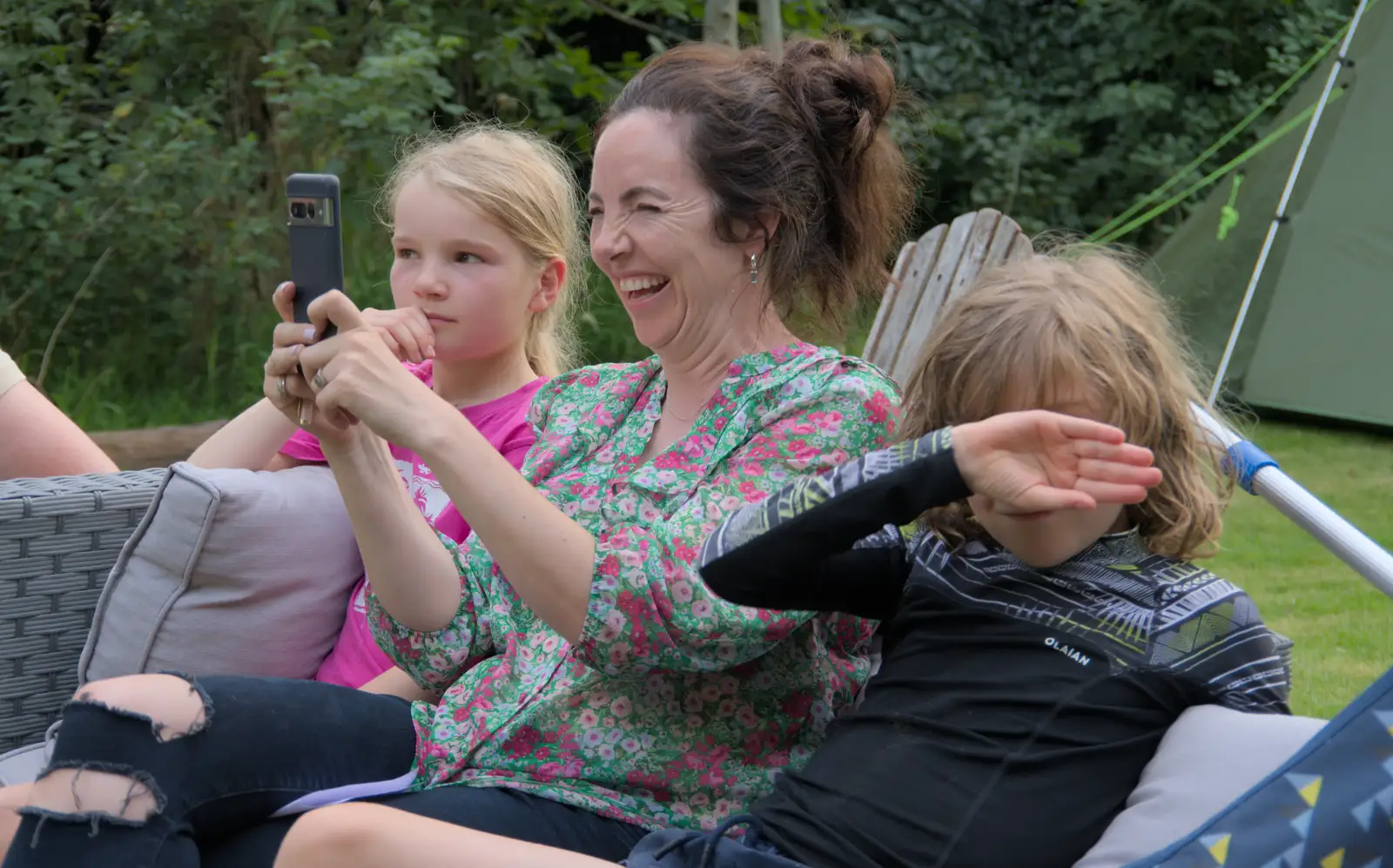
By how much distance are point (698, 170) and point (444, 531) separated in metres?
0.66

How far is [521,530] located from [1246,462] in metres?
0.80

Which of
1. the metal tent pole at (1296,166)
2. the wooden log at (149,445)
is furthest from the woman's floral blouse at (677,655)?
the metal tent pole at (1296,166)

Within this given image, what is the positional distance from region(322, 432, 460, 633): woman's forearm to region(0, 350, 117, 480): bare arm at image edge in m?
0.73

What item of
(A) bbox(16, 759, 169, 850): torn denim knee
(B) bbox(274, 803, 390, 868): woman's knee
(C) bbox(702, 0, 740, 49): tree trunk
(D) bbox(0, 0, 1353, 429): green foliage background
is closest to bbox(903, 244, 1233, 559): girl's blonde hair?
(B) bbox(274, 803, 390, 868): woman's knee

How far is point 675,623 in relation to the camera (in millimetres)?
1592

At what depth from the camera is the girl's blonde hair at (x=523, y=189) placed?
224 centimetres

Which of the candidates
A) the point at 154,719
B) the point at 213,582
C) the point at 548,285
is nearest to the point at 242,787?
Result: the point at 154,719

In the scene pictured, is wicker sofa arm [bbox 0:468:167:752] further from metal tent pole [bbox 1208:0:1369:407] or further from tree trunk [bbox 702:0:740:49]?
metal tent pole [bbox 1208:0:1369:407]

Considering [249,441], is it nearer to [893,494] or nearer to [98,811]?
[98,811]

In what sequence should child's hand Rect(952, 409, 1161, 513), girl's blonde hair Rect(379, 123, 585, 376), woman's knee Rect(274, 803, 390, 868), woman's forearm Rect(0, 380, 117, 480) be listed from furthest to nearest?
woman's forearm Rect(0, 380, 117, 480) < girl's blonde hair Rect(379, 123, 585, 376) < woman's knee Rect(274, 803, 390, 868) < child's hand Rect(952, 409, 1161, 513)

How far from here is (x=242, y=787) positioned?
173cm

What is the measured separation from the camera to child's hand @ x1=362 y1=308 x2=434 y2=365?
197cm

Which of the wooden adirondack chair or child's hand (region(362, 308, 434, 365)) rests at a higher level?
child's hand (region(362, 308, 434, 365))

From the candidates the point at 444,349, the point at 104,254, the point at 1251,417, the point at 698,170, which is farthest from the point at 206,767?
the point at 1251,417
